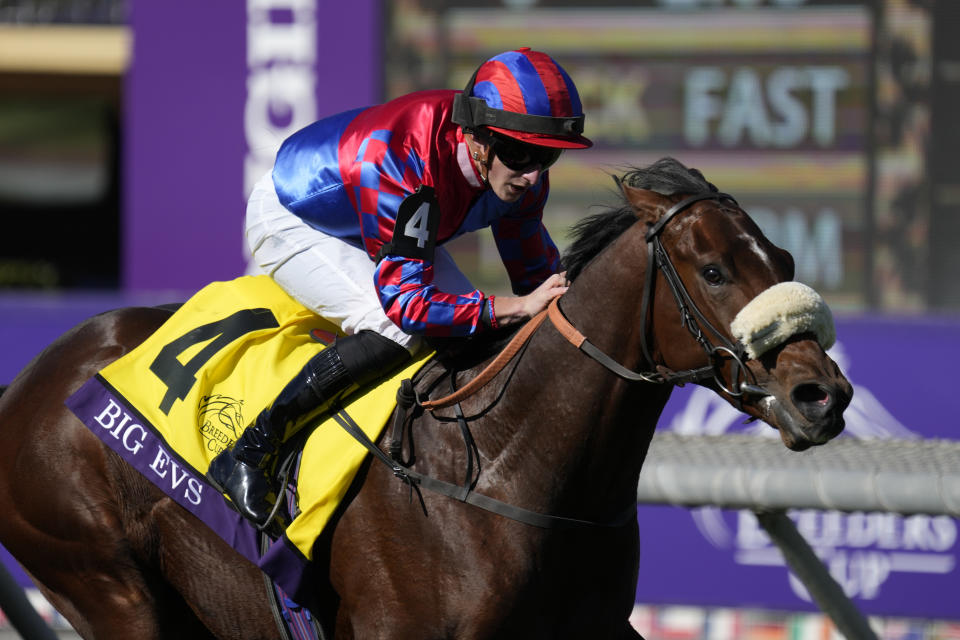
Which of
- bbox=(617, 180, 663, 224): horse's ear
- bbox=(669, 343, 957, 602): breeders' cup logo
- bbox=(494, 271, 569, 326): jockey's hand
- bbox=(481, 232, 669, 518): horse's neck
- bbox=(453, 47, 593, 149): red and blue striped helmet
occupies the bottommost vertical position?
bbox=(669, 343, 957, 602): breeders' cup logo

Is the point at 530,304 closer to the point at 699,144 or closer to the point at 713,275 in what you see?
the point at 713,275

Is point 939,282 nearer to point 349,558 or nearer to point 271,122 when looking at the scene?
point 271,122

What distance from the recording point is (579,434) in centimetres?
245

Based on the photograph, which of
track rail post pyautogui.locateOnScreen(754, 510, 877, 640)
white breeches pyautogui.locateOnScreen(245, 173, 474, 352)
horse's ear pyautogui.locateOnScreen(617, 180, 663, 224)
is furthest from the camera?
track rail post pyautogui.locateOnScreen(754, 510, 877, 640)

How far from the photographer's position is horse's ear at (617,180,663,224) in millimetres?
2396

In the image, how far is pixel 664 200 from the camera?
2406mm

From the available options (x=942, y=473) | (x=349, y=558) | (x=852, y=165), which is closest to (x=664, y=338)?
(x=349, y=558)

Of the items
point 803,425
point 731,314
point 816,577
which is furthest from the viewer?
point 816,577

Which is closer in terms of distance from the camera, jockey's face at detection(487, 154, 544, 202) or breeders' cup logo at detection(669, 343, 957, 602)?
jockey's face at detection(487, 154, 544, 202)

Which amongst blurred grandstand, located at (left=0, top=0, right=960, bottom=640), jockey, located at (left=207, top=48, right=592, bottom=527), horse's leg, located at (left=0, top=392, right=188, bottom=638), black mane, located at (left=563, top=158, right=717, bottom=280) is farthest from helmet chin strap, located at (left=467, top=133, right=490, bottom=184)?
blurred grandstand, located at (left=0, top=0, right=960, bottom=640)

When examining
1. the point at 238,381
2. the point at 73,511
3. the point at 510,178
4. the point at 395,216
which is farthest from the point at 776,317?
the point at 73,511

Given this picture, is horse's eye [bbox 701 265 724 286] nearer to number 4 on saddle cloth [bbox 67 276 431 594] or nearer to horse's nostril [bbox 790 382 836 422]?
horse's nostril [bbox 790 382 836 422]

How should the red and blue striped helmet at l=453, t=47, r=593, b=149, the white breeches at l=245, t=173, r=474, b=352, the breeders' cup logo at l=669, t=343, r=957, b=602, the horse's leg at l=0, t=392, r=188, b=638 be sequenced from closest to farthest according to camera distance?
the red and blue striped helmet at l=453, t=47, r=593, b=149
the white breeches at l=245, t=173, r=474, b=352
the horse's leg at l=0, t=392, r=188, b=638
the breeders' cup logo at l=669, t=343, r=957, b=602

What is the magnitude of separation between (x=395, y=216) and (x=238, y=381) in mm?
595
